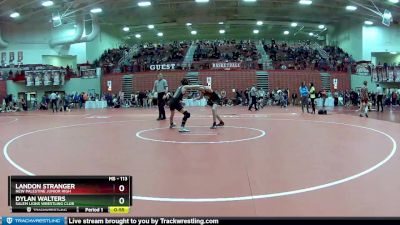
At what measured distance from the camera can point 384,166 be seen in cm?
606

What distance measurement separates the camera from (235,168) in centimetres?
598

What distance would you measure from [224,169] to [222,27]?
144 feet

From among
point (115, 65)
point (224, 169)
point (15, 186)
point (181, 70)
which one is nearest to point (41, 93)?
point (115, 65)

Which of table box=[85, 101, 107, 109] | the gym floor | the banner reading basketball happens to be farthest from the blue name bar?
the banner reading basketball

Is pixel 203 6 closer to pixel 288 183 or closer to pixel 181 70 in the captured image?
pixel 181 70
